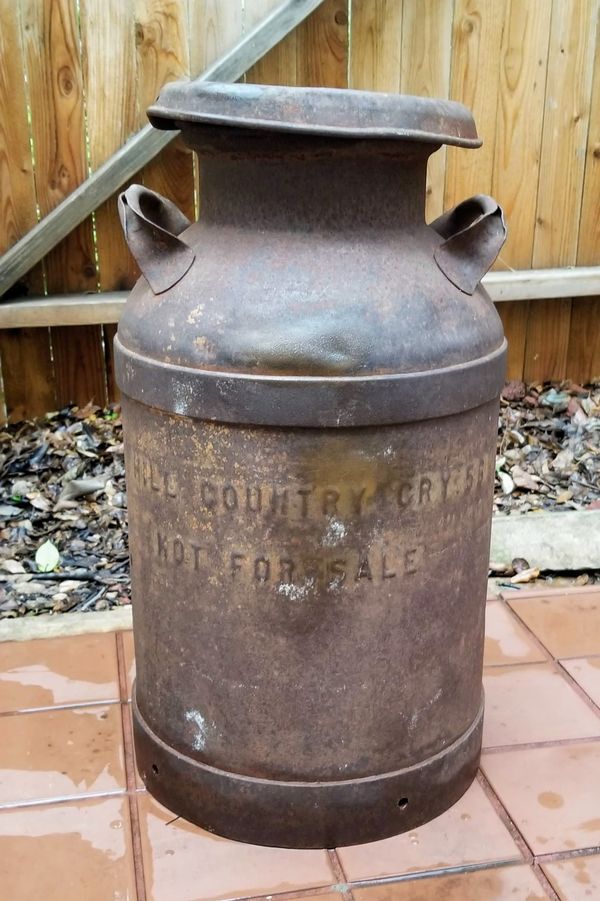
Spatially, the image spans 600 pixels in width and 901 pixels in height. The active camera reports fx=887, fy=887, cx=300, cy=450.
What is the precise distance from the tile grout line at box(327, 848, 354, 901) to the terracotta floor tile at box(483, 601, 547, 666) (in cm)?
79

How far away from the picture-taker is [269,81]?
11.1ft

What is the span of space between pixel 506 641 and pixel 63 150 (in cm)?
234

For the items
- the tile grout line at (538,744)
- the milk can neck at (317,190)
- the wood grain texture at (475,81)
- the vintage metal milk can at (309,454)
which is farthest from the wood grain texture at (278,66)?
the tile grout line at (538,744)

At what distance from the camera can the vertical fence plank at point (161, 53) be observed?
3199 mm

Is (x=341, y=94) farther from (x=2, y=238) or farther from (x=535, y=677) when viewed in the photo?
(x=2, y=238)

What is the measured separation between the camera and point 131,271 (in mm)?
3498

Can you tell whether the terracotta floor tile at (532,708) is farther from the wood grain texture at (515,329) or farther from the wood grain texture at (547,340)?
the wood grain texture at (547,340)

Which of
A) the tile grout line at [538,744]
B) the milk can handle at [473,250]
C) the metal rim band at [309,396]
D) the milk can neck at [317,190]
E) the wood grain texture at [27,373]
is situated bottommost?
the tile grout line at [538,744]

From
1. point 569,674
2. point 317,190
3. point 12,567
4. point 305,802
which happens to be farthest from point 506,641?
point 12,567

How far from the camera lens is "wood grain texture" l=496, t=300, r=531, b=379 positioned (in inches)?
152

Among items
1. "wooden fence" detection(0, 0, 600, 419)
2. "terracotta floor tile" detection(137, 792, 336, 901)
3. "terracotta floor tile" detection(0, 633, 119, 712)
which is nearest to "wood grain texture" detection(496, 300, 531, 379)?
"wooden fence" detection(0, 0, 600, 419)

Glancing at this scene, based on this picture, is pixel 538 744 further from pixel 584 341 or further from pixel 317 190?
pixel 584 341

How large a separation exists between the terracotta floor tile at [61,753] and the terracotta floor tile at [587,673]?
1129mm

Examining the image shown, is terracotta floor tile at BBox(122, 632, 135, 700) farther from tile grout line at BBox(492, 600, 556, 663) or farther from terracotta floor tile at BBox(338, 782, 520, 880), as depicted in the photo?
tile grout line at BBox(492, 600, 556, 663)
